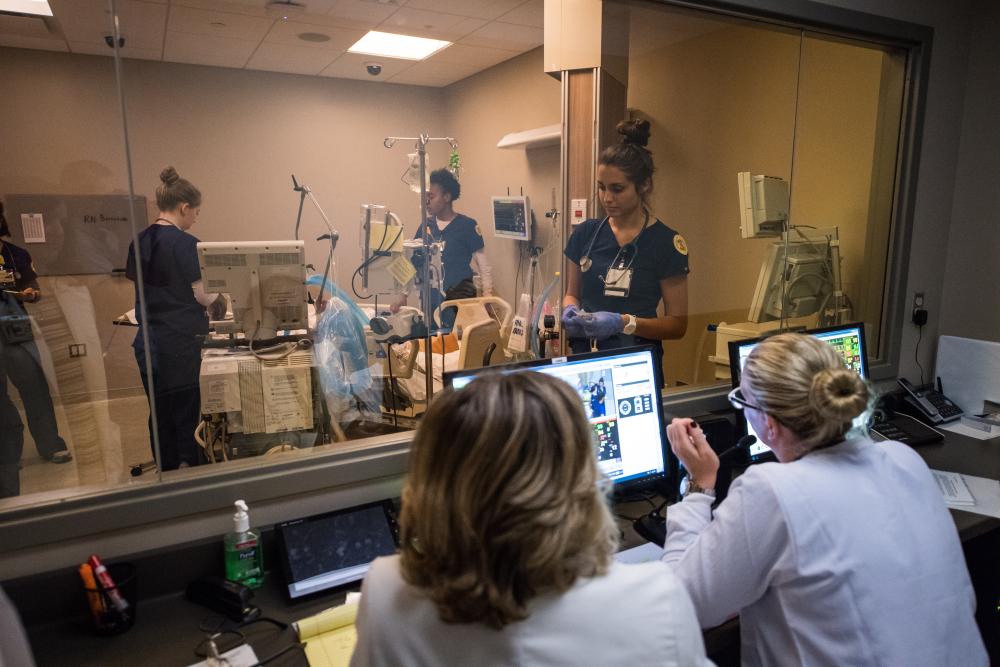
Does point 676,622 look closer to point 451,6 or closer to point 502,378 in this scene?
Result: point 502,378

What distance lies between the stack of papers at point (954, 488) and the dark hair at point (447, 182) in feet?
8.21

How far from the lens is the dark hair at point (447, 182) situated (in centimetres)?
333

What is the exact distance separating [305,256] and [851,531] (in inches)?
64.7

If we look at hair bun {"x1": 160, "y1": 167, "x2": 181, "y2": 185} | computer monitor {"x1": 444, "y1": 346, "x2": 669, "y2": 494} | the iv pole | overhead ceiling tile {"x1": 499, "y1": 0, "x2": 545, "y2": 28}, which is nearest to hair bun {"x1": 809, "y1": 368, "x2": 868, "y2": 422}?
computer monitor {"x1": 444, "y1": 346, "x2": 669, "y2": 494}

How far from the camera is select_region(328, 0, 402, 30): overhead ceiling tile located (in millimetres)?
3738

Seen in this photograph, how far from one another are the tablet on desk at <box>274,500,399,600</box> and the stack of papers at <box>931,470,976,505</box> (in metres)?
1.60

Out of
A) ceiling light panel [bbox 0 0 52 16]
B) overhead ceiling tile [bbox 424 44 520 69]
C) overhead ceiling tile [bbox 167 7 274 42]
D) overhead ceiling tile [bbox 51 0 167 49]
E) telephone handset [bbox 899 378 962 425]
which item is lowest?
telephone handset [bbox 899 378 962 425]

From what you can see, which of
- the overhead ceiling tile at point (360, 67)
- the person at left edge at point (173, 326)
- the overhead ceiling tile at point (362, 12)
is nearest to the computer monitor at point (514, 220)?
the overhead ceiling tile at point (360, 67)

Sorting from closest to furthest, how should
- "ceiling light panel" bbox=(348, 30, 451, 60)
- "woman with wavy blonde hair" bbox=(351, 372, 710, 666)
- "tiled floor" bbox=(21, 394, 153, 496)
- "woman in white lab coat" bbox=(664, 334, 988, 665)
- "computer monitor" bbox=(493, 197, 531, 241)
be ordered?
"woman with wavy blonde hair" bbox=(351, 372, 710, 666) → "woman in white lab coat" bbox=(664, 334, 988, 665) → "tiled floor" bbox=(21, 394, 153, 496) → "ceiling light panel" bbox=(348, 30, 451, 60) → "computer monitor" bbox=(493, 197, 531, 241)

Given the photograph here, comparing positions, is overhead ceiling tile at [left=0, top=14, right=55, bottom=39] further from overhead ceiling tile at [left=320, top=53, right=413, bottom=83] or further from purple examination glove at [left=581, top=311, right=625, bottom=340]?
overhead ceiling tile at [left=320, top=53, right=413, bottom=83]

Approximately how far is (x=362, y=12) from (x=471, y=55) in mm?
1074

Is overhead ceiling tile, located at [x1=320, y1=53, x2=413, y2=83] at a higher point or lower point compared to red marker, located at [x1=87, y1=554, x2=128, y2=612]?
higher

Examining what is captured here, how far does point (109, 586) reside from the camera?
46.1 inches

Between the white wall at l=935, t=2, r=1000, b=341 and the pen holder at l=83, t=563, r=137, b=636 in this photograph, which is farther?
the white wall at l=935, t=2, r=1000, b=341
